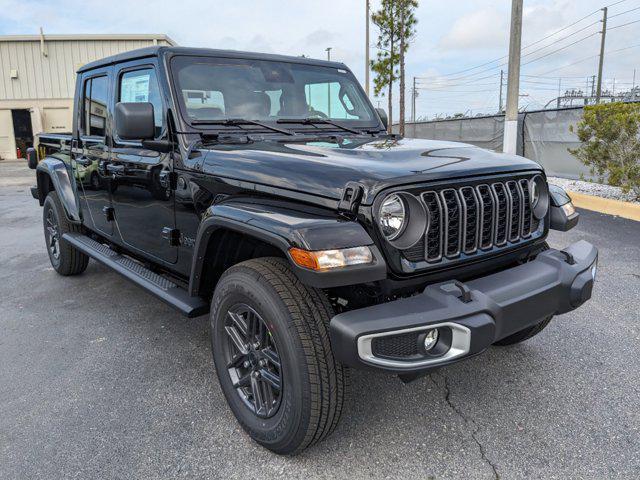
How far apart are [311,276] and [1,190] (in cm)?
1438

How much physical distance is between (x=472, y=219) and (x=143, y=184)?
213 centimetres

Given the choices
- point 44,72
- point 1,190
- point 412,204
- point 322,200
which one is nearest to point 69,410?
point 322,200

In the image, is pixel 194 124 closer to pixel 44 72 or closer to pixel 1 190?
pixel 1 190

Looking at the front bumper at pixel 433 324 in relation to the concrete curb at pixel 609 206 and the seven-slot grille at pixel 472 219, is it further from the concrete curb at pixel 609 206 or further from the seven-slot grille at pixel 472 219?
the concrete curb at pixel 609 206

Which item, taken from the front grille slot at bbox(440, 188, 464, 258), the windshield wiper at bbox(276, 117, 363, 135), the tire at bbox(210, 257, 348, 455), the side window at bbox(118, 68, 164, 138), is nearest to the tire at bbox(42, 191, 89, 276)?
the side window at bbox(118, 68, 164, 138)

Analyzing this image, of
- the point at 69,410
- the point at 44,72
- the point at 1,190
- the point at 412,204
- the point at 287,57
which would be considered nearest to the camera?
the point at 412,204

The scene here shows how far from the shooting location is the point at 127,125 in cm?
286

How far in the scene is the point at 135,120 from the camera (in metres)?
2.86

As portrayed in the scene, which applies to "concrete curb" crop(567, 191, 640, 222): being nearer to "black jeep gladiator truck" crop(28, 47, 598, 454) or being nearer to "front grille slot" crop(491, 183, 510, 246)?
"black jeep gladiator truck" crop(28, 47, 598, 454)

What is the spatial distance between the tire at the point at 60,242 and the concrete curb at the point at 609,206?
23.0 ft

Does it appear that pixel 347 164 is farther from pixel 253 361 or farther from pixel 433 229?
pixel 253 361

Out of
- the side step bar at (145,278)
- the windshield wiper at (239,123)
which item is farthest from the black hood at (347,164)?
the side step bar at (145,278)

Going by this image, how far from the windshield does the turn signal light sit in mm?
1493

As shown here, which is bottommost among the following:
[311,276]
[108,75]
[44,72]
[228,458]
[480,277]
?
[228,458]
